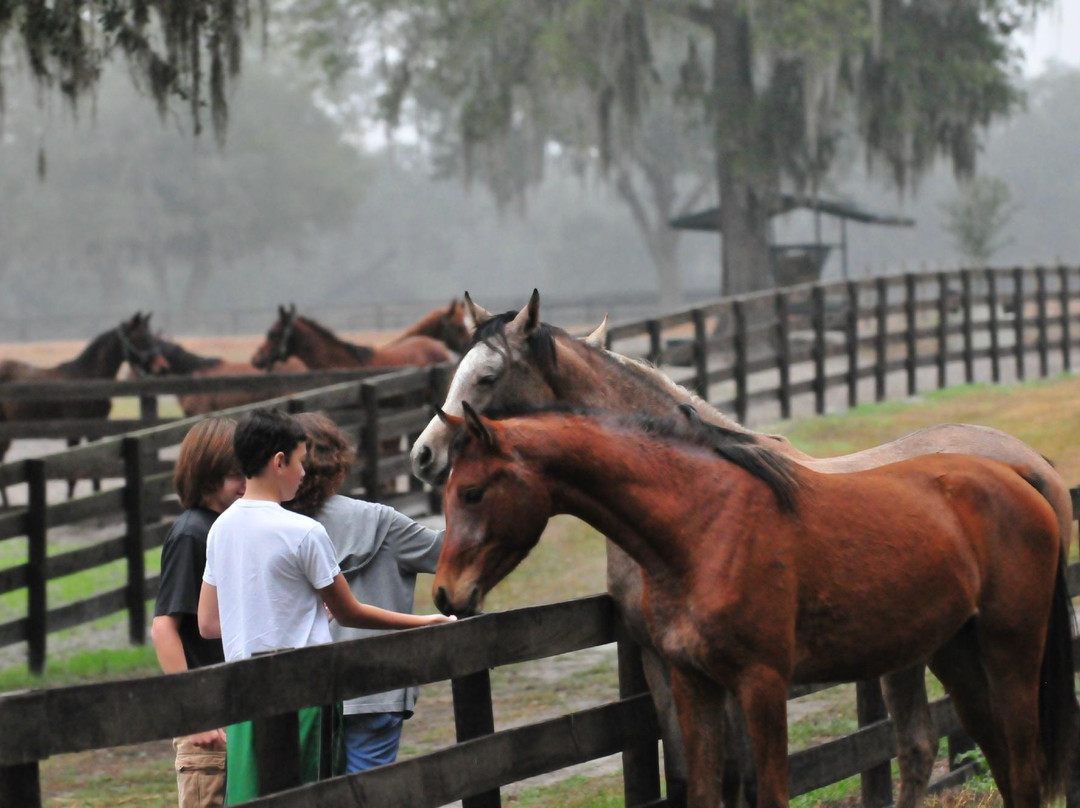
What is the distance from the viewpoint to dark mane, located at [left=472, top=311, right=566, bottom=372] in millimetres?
4551

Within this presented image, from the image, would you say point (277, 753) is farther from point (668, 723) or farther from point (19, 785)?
point (668, 723)

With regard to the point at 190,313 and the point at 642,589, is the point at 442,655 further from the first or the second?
the point at 190,313

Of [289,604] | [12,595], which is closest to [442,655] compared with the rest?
[289,604]

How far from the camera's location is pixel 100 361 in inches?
581

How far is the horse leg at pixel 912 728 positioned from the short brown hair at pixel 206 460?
7.21ft

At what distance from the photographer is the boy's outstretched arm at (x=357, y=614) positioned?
12.0 ft

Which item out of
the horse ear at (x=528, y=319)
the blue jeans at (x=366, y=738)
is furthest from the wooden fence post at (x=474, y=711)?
the horse ear at (x=528, y=319)

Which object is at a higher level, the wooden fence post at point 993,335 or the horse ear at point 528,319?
the horse ear at point 528,319

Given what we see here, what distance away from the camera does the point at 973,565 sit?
3.92 m

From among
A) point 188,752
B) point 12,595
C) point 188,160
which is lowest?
point 12,595

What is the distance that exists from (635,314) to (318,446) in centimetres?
4541

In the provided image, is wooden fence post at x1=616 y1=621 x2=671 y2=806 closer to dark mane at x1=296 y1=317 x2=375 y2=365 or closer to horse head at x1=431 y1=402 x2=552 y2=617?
horse head at x1=431 y1=402 x2=552 y2=617

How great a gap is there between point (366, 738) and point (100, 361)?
458 inches

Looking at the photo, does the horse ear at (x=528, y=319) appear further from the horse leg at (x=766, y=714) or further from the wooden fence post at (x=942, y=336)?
the wooden fence post at (x=942, y=336)
